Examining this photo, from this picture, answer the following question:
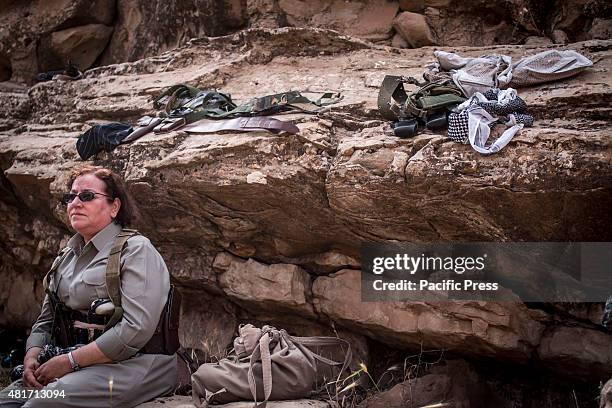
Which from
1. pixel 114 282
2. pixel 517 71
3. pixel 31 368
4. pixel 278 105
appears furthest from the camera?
pixel 278 105

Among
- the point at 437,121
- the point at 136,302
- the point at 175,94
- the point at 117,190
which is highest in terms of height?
the point at 437,121

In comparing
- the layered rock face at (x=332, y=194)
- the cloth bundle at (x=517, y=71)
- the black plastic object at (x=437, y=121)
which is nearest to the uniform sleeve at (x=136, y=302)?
the layered rock face at (x=332, y=194)

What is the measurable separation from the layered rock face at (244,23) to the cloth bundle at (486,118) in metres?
2.80

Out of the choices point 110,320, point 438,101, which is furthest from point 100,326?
point 438,101

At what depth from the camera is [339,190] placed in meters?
4.80

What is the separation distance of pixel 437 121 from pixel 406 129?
8.4 inches

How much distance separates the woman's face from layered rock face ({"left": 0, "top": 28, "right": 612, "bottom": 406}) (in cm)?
119

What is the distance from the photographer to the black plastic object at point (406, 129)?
4770 millimetres

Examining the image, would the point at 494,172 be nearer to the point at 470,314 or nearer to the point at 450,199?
the point at 450,199

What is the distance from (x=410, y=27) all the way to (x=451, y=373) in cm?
425

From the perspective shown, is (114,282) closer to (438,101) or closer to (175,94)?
(438,101)

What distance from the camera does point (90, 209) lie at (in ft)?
13.4

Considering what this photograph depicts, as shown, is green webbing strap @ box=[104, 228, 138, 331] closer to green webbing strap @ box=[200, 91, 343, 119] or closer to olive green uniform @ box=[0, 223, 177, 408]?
olive green uniform @ box=[0, 223, 177, 408]

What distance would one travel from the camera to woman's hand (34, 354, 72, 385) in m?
3.77
